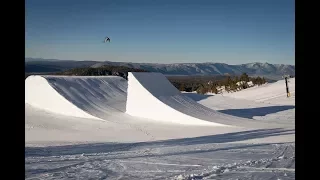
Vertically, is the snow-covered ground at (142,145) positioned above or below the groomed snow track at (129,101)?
below

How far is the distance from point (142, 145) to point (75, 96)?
388cm

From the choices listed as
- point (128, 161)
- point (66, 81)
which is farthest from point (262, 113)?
point (128, 161)

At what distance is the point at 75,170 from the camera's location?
10.8 ft

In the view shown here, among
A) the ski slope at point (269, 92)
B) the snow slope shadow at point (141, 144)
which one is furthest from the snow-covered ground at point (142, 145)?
the ski slope at point (269, 92)

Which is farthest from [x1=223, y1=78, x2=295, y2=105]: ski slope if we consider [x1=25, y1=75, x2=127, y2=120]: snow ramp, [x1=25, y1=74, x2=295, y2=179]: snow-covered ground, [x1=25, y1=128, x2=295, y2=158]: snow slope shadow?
[x1=25, y1=128, x2=295, y2=158]: snow slope shadow

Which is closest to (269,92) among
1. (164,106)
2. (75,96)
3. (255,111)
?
(255,111)

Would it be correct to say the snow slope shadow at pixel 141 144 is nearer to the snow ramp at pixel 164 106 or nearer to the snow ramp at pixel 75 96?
the snow ramp at pixel 164 106

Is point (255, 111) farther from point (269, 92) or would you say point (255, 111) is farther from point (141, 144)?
point (269, 92)

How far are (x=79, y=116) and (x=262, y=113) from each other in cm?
419

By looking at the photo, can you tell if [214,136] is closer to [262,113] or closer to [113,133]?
[113,133]

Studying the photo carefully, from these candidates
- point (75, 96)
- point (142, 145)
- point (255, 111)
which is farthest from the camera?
point (255, 111)

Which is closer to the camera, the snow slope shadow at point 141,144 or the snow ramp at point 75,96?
the snow slope shadow at point 141,144

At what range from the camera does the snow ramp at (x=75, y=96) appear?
24.7 feet

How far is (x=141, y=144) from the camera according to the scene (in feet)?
15.5
